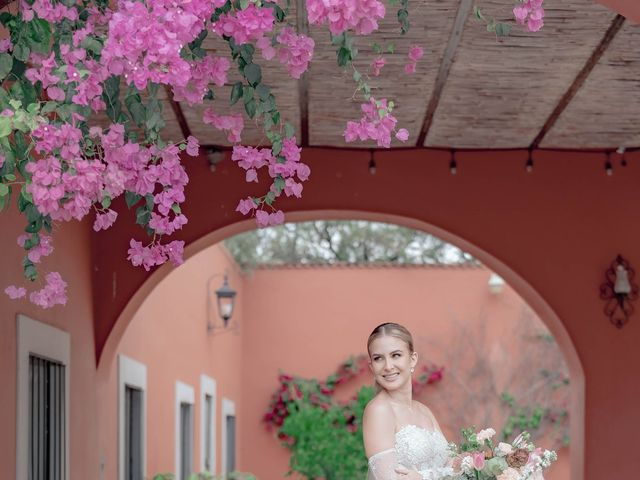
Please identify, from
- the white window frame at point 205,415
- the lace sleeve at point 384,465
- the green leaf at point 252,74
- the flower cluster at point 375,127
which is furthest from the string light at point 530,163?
the white window frame at point 205,415

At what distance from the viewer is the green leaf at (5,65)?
10.3 ft

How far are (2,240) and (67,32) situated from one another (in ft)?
6.86

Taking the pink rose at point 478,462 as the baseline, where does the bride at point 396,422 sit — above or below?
above

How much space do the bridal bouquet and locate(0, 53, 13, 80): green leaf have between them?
1637 millimetres

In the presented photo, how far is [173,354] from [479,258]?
4082mm

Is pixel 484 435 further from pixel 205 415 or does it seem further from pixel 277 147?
pixel 205 415

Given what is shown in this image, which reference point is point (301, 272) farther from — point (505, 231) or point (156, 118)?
point (156, 118)

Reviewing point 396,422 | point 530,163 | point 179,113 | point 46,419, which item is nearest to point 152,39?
point 396,422

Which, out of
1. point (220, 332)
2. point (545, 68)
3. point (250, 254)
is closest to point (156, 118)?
point (545, 68)

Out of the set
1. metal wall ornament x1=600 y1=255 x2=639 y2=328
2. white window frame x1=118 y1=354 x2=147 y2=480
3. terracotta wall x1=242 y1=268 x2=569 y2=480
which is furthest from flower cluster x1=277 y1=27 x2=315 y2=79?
terracotta wall x1=242 y1=268 x2=569 y2=480

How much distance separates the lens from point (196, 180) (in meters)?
7.33

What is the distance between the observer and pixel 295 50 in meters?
3.24

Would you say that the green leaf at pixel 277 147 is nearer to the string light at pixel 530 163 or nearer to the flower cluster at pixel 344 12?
the flower cluster at pixel 344 12

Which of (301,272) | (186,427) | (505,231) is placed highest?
(301,272)
